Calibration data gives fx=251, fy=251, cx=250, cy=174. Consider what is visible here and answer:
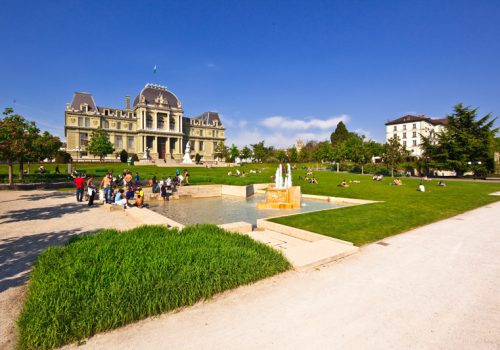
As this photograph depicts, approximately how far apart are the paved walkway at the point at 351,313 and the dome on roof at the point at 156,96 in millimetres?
84701

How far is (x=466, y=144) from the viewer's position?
4478 centimetres

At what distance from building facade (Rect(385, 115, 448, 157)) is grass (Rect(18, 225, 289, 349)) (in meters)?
85.1

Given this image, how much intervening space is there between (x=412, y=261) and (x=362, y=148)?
5627 cm

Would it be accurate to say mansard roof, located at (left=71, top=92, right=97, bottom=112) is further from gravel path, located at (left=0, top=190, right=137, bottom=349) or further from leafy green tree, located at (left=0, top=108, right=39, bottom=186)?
gravel path, located at (left=0, top=190, right=137, bottom=349)

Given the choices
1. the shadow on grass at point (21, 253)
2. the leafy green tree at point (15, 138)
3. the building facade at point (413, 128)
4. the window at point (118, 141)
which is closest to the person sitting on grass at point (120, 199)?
the shadow on grass at point (21, 253)

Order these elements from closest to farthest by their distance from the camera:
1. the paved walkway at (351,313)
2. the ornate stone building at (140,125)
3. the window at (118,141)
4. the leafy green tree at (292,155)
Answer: the paved walkway at (351,313) → the ornate stone building at (140,125) → the window at (118,141) → the leafy green tree at (292,155)

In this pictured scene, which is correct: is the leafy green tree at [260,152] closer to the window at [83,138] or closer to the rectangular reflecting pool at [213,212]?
the window at [83,138]

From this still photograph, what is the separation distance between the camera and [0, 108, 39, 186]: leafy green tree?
762 inches

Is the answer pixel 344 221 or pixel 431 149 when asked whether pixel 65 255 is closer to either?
pixel 344 221

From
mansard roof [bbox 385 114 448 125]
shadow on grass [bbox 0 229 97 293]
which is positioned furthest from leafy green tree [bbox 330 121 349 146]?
shadow on grass [bbox 0 229 97 293]

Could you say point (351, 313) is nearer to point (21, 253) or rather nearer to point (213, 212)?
point (21, 253)

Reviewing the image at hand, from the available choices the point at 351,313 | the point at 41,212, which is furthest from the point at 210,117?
the point at 351,313

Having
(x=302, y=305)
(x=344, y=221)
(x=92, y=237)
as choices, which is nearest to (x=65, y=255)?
(x=92, y=237)

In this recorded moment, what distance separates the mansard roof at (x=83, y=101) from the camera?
73287 mm
